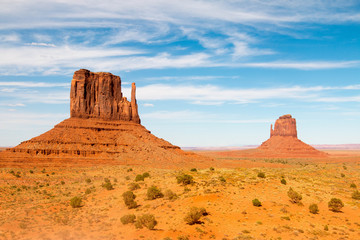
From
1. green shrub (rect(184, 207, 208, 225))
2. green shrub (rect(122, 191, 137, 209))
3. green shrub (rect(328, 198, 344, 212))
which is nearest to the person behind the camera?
green shrub (rect(184, 207, 208, 225))

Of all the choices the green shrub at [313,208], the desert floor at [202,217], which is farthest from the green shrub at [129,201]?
the green shrub at [313,208]

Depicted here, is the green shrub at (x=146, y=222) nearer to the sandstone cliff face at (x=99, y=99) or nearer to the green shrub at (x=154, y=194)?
the green shrub at (x=154, y=194)

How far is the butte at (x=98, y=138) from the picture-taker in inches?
3017

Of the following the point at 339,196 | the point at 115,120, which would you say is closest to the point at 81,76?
the point at 115,120

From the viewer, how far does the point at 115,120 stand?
105188mm

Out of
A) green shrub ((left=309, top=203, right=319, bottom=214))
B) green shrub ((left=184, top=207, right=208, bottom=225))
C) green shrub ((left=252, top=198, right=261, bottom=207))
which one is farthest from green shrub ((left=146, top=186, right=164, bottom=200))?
green shrub ((left=309, top=203, right=319, bottom=214))

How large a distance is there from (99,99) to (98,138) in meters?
18.6

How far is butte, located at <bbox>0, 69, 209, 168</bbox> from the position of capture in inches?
3017

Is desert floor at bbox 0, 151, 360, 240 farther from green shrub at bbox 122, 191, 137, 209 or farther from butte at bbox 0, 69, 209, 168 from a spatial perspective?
butte at bbox 0, 69, 209, 168

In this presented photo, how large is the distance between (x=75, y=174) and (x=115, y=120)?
44644 millimetres

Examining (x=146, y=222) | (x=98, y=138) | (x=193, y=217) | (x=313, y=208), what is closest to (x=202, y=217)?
(x=193, y=217)

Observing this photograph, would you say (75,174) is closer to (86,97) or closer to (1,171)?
(1,171)

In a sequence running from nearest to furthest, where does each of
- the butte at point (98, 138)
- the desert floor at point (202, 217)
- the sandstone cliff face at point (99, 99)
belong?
1. the desert floor at point (202, 217)
2. the butte at point (98, 138)
3. the sandstone cliff face at point (99, 99)

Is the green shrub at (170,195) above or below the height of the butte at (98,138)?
below
